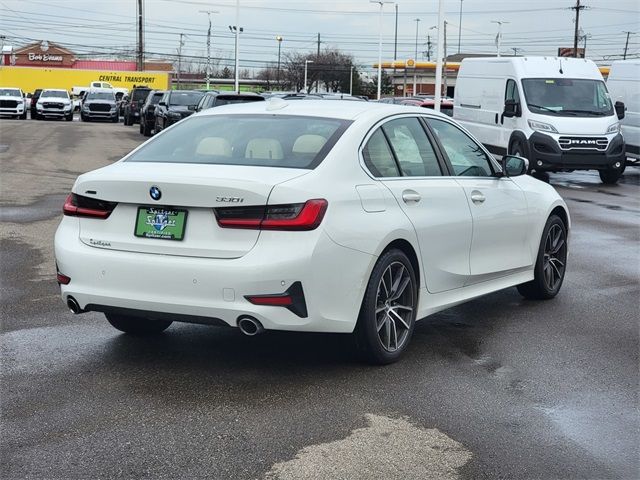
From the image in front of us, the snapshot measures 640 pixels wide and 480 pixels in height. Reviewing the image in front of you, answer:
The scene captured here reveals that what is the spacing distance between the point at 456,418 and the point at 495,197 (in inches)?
103

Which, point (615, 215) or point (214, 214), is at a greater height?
point (214, 214)

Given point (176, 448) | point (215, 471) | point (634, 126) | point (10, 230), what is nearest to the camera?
point (215, 471)

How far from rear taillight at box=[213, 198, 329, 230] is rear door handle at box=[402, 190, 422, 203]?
0.95 meters

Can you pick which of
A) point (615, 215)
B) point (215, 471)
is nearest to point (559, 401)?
point (215, 471)

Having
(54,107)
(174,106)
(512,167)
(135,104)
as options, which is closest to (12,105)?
(54,107)

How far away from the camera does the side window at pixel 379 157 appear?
233 inches

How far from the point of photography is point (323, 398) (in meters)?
5.24

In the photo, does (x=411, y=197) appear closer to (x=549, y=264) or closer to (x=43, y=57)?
(x=549, y=264)

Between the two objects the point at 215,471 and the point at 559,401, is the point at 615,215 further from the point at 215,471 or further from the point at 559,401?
the point at 215,471

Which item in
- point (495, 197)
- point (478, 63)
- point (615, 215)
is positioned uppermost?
point (478, 63)

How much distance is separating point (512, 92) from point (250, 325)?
16.8 meters

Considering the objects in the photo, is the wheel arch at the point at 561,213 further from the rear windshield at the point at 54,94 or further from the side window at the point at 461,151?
the rear windshield at the point at 54,94

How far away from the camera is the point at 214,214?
208 inches

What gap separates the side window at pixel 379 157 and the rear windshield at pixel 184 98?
24.7 meters
